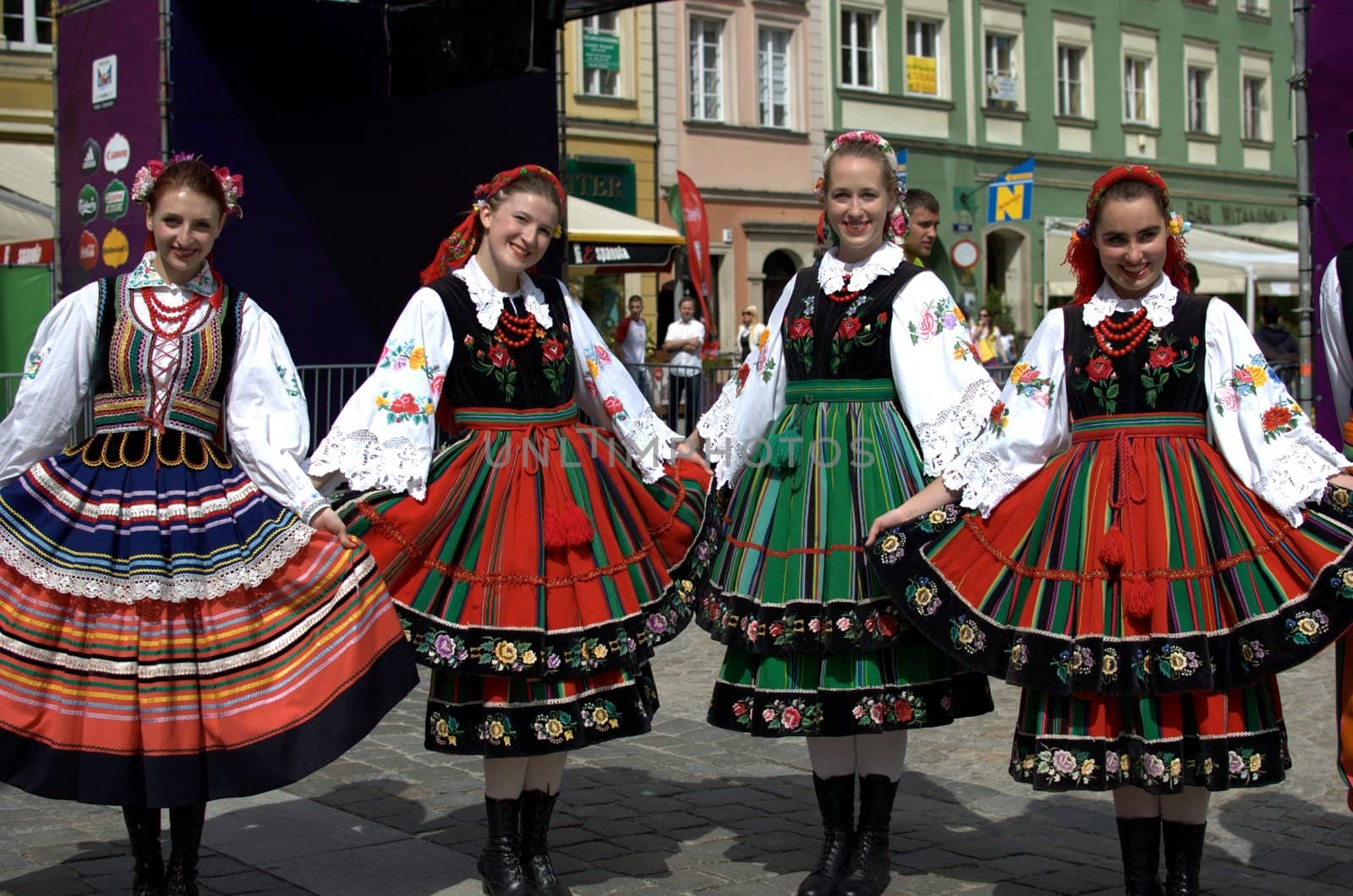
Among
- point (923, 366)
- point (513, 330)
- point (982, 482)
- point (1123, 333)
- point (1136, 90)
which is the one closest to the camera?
point (1123, 333)

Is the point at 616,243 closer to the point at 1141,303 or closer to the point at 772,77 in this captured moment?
the point at 1141,303

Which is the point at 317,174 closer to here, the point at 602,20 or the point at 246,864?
the point at 246,864

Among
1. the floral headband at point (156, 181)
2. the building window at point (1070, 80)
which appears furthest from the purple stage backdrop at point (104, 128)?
the building window at point (1070, 80)

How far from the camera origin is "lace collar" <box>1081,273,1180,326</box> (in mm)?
3863

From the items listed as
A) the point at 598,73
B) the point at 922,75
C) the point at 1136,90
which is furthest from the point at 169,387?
the point at 1136,90

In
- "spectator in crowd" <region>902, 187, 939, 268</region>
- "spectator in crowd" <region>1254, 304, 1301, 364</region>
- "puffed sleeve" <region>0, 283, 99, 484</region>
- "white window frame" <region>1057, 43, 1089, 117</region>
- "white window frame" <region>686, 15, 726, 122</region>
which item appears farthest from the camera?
"white window frame" <region>1057, 43, 1089, 117</region>

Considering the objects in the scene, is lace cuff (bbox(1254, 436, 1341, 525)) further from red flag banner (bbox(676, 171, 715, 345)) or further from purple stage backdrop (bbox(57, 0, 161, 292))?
red flag banner (bbox(676, 171, 715, 345))

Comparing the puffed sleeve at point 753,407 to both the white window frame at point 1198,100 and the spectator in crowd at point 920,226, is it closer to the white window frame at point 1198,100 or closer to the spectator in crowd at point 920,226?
the spectator in crowd at point 920,226

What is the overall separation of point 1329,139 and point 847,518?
473 cm

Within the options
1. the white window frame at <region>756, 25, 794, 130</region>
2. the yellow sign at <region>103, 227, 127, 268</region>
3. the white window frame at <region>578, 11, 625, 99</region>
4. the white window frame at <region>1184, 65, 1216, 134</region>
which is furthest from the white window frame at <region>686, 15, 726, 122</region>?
the yellow sign at <region>103, 227, 127, 268</region>

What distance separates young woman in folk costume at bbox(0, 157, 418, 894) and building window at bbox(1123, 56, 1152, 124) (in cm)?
3067

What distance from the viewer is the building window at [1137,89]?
32.4 metres

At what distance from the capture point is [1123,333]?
3873 millimetres

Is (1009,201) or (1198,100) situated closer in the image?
(1009,201)
